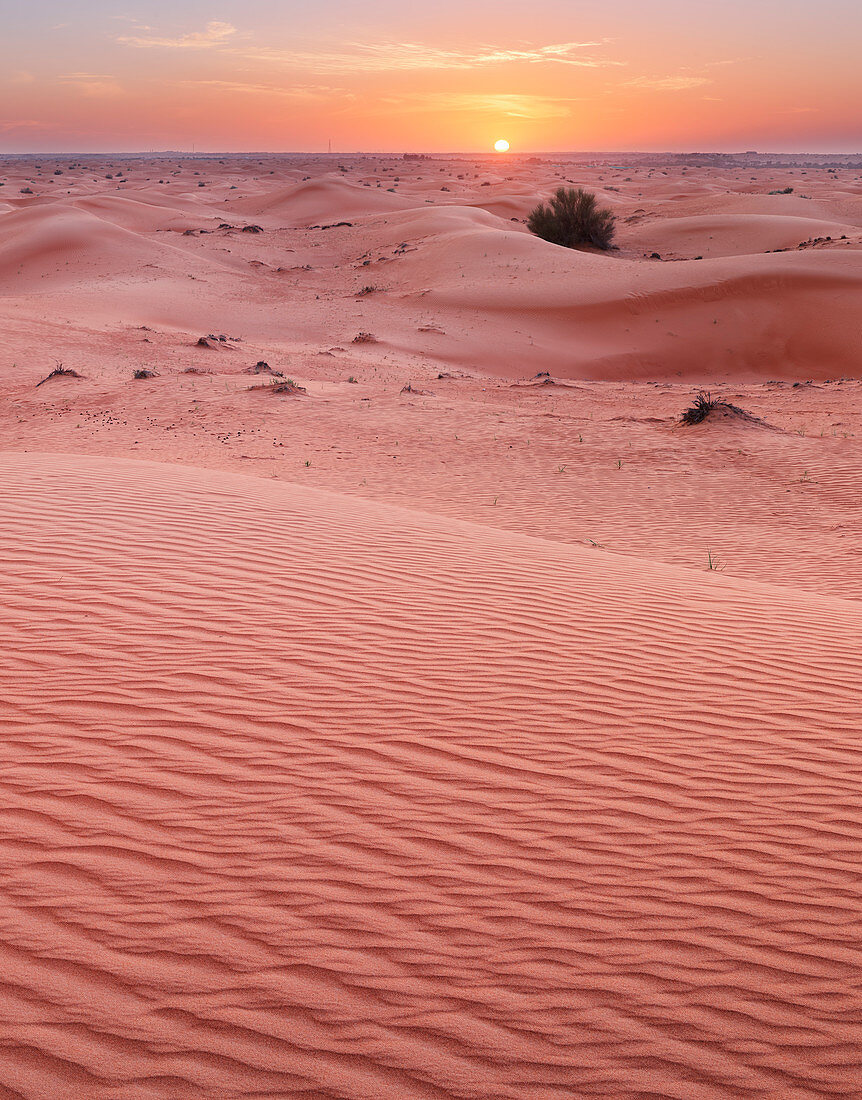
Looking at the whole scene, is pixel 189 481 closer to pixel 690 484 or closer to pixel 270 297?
pixel 690 484

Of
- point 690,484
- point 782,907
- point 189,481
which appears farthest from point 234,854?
point 690,484

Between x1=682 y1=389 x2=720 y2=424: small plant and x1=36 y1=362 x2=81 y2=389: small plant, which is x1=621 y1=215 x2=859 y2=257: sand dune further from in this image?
x1=36 y1=362 x2=81 y2=389: small plant

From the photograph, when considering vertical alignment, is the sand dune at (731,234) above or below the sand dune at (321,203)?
below

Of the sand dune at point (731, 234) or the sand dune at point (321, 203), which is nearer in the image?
the sand dune at point (731, 234)

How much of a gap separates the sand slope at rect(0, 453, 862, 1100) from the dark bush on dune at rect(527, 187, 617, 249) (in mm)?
36581

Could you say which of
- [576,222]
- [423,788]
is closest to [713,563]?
[423,788]

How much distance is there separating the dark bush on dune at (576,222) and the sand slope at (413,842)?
120 ft

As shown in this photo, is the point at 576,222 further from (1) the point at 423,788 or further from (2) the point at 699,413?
(1) the point at 423,788

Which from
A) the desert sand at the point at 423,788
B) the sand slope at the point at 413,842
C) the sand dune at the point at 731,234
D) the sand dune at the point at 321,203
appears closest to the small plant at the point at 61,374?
the desert sand at the point at 423,788

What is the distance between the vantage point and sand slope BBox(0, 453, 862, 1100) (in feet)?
8.44

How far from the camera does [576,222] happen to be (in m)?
39.5

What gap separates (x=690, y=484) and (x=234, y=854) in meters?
11.1

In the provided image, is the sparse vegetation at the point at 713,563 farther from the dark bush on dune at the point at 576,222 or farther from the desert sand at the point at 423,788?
the dark bush on dune at the point at 576,222

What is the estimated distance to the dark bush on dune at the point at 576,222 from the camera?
3944cm
